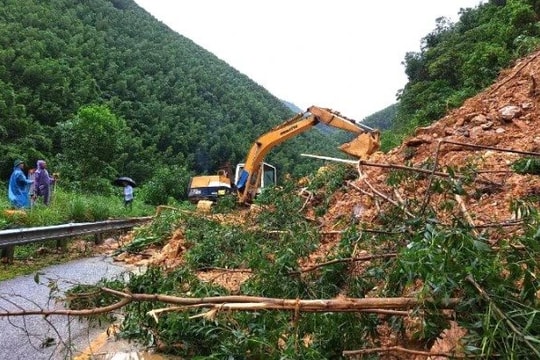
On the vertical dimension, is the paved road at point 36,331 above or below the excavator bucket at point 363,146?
below

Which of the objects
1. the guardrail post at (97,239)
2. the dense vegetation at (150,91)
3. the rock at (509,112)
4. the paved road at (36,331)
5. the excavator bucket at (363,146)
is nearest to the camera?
the paved road at (36,331)

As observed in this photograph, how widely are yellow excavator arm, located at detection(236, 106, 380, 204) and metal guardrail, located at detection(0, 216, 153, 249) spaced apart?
4108 mm

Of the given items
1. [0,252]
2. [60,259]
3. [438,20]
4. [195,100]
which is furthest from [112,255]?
[195,100]

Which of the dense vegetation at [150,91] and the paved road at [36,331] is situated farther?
the dense vegetation at [150,91]

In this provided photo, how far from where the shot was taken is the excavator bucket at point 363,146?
1163 centimetres

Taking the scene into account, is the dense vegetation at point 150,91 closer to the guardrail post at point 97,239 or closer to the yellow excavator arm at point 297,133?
the yellow excavator arm at point 297,133

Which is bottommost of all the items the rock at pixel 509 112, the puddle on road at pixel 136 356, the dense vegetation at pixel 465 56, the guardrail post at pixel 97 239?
the guardrail post at pixel 97 239

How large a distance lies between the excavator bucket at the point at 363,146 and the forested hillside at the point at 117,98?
528 inches

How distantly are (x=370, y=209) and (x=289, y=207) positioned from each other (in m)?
1.62

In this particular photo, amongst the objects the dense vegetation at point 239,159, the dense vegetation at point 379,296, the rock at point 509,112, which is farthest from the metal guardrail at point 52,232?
the rock at point 509,112

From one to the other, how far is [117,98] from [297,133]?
159ft

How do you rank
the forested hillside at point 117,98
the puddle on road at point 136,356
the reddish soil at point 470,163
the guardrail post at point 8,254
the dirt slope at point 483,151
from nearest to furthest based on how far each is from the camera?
the puddle on road at point 136,356
the reddish soil at point 470,163
the dirt slope at point 483,151
the guardrail post at point 8,254
the forested hillside at point 117,98

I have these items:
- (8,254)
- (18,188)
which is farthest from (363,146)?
(18,188)

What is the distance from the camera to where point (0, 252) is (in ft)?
22.6
